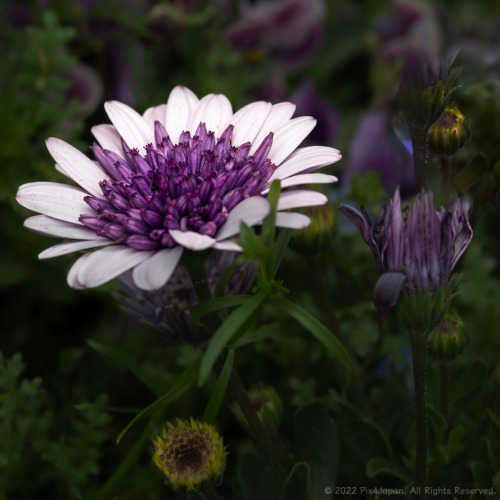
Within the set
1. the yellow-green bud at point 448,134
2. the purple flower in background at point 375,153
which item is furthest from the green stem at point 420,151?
the purple flower in background at point 375,153

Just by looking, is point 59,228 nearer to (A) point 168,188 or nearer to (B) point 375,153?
(A) point 168,188

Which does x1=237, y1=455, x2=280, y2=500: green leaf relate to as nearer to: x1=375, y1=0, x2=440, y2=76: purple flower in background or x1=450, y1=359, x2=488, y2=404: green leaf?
x1=450, y1=359, x2=488, y2=404: green leaf

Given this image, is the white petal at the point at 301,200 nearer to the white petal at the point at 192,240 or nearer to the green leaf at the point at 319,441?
the white petal at the point at 192,240

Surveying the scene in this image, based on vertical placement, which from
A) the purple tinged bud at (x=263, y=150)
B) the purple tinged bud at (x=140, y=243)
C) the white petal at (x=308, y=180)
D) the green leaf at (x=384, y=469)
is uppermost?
the purple tinged bud at (x=263, y=150)

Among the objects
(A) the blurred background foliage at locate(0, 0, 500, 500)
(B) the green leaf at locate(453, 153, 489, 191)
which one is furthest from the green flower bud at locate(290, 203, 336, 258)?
(B) the green leaf at locate(453, 153, 489, 191)

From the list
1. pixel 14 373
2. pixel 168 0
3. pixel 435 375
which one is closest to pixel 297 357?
pixel 435 375

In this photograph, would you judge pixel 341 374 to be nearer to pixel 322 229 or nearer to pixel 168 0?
pixel 322 229
